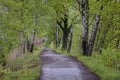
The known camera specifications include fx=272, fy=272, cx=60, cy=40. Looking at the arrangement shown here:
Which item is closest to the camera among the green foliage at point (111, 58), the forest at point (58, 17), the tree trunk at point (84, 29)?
the green foliage at point (111, 58)

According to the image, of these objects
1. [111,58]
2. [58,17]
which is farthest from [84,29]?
[58,17]

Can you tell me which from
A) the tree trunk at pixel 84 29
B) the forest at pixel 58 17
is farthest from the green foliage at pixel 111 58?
the tree trunk at pixel 84 29

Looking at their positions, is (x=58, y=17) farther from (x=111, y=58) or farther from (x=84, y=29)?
(x=111, y=58)

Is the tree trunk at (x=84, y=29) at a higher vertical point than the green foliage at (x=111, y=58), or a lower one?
higher

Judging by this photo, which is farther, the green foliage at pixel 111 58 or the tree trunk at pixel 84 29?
the tree trunk at pixel 84 29

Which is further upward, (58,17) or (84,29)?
(58,17)

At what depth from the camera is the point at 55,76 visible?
1181 centimetres

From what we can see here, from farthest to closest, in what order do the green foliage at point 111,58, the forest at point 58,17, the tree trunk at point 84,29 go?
the tree trunk at point 84,29 < the forest at point 58,17 < the green foliage at point 111,58

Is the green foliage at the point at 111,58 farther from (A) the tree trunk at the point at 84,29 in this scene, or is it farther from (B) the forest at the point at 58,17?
(A) the tree trunk at the point at 84,29

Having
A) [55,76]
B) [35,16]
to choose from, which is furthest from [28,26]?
[55,76]

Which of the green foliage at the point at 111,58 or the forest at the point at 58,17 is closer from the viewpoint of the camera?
the green foliage at the point at 111,58

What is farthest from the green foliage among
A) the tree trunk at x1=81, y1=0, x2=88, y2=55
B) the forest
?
the tree trunk at x1=81, y1=0, x2=88, y2=55

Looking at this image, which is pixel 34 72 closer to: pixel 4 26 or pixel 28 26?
pixel 4 26

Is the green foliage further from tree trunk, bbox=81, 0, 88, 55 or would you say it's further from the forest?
tree trunk, bbox=81, 0, 88, 55
